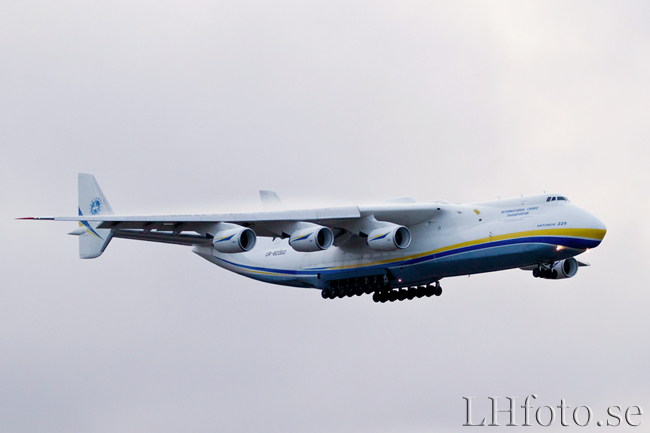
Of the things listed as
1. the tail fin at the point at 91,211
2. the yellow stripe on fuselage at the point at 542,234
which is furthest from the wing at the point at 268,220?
the yellow stripe on fuselage at the point at 542,234

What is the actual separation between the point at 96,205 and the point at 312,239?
684 cm

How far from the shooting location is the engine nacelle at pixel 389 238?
2311 centimetres

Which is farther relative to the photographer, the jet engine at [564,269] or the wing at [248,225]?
the jet engine at [564,269]

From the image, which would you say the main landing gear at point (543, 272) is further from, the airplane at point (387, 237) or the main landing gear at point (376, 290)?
the main landing gear at point (376, 290)

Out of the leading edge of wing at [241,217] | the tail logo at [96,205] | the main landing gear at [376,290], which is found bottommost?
the main landing gear at [376,290]

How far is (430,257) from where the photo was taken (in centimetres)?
2362

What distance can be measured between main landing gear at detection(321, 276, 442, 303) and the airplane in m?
0.03

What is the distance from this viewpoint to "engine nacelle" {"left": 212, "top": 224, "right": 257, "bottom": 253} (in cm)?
2256

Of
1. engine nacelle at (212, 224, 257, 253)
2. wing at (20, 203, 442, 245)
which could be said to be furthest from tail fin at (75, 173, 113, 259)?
engine nacelle at (212, 224, 257, 253)

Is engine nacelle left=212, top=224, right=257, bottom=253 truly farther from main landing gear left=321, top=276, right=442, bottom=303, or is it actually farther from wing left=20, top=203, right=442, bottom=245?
main landing gear left=321, top=276, right=442, bottom=303

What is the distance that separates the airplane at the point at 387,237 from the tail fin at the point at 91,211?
26 mm

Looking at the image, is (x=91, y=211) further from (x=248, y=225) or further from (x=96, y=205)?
(x=248, y=225)

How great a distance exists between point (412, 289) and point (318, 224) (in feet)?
10.7

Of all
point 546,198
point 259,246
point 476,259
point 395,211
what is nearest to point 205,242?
point 259,246
